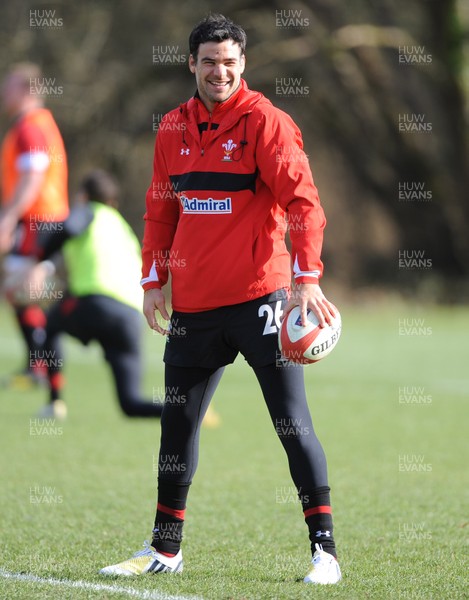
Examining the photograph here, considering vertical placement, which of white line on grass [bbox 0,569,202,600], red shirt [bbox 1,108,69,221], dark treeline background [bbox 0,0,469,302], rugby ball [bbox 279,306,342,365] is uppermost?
dark treeline background [bbox 0,0,469,302]

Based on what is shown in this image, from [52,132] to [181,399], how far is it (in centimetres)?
612

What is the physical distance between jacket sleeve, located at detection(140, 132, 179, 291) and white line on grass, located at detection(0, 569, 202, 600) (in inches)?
52.2

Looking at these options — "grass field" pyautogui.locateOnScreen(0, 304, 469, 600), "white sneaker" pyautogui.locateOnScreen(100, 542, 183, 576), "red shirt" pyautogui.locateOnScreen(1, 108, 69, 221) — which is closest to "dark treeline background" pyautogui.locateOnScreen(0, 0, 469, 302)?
"grass field" pyautogui.locateOnScreen(0, 304, 469, 600)

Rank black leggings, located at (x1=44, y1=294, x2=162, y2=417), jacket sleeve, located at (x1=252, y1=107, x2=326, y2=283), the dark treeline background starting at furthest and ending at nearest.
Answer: the dark treeline background < black leggings, located at (x1=44, y1=294, x2=162, y2=417) < jacket sleeve, located at (x1=252, y1=107, x2=326, y2=283)

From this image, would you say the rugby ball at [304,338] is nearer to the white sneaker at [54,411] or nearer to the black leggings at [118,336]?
the black leggings at [118,336]

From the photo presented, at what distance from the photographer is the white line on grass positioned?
14.1ft

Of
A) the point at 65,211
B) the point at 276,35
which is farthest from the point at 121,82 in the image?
the point at 65,211

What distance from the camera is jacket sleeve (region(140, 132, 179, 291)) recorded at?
482 centimetres

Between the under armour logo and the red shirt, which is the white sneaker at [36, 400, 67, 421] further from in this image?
the under armour logo

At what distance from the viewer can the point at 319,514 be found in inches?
180

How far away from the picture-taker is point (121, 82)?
74.3 feet

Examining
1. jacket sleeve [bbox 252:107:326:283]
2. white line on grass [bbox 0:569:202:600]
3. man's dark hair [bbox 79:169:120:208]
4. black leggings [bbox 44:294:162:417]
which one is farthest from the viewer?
man's dark hair [bbox 79:169:120:208]

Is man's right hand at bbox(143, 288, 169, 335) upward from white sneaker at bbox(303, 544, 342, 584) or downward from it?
upward

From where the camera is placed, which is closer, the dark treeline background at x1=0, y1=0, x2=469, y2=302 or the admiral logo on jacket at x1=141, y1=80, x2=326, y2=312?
the admiral logo on jacket at x1=141, y1=80, x2=326, y2=312
